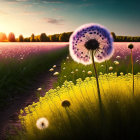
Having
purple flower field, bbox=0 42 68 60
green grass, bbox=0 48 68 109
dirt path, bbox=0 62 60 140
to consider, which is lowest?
dirt path, bbox=0 62 60 140

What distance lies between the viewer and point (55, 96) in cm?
384

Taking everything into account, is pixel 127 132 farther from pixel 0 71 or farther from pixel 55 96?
pixel 0 71

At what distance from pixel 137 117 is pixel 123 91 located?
27.5 inches

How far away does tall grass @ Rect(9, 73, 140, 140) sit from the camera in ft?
8.27

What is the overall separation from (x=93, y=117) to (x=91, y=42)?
1.04 meters

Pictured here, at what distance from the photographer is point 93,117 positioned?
2729 mm

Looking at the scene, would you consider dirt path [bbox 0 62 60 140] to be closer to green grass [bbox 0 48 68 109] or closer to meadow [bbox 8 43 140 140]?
green grass [bbox 0 48 68 109]

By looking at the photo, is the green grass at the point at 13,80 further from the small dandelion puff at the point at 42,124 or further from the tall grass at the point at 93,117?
the small dandelion puff at the point at 42,124

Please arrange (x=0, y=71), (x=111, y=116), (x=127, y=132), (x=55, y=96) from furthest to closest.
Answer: (x=0, y=71)
(x=55, y=96)
(x=111, y=116)
(x=127, y=132)

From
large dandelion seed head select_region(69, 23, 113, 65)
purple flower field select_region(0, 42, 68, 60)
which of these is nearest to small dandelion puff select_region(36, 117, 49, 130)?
large dandelion seed head select_region(69, 23, 113, 65)

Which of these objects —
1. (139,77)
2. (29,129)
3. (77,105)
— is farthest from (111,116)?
(139,77)

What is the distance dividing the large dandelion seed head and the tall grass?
2.50ft

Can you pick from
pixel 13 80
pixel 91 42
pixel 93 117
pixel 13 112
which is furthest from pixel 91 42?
pixel 13 80

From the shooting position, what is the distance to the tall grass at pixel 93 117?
252 centimetres
